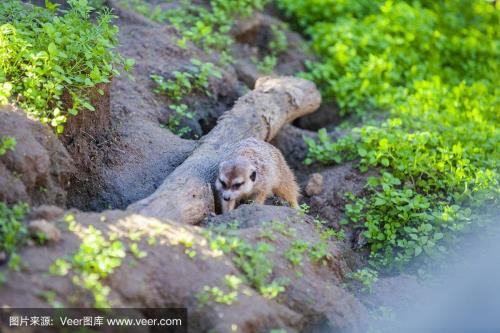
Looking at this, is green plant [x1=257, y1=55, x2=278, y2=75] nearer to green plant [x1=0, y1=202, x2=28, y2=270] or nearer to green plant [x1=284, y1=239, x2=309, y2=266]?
green plant [x1=284, y1=239, x2=309, y2=266]

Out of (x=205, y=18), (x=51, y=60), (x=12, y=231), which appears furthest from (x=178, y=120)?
(x=12, y=231)

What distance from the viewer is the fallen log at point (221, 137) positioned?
16.2 ft

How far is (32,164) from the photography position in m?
4.52

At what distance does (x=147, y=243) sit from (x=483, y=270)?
2.47 metres

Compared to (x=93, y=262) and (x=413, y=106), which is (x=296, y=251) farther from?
(x=413, y=106)

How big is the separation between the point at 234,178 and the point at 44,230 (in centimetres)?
189

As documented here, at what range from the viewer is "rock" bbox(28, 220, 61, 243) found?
386 cm

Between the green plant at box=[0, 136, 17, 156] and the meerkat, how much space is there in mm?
1648

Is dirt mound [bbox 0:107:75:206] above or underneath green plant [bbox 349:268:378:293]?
above

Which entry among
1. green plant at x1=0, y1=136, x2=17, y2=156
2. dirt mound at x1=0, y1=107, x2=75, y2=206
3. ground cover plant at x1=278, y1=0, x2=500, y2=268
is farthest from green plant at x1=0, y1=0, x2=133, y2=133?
ground cover plant at x1=278, y1=0, x2=500, y2=268

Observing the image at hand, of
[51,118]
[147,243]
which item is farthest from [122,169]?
[147,243]

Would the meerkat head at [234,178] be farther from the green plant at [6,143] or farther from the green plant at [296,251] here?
the green plant at [6,143]

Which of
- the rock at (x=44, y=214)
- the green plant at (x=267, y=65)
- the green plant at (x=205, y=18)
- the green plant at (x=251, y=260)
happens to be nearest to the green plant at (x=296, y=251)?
the green plant at (x=251, y=260)

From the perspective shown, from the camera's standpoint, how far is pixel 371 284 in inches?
199
